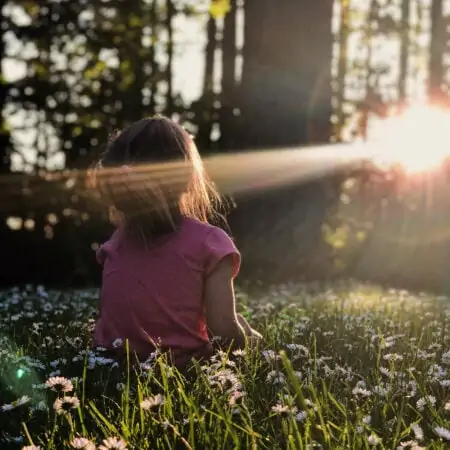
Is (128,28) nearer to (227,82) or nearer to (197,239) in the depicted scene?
(227,82)

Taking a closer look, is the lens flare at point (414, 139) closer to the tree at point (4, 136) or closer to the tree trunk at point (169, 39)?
the tree trunk at point (169, 39)

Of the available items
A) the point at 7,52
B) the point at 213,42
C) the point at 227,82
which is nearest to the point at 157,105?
the point at 227,82

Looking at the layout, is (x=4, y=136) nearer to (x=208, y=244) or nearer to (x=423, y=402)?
(x=208, y=244)

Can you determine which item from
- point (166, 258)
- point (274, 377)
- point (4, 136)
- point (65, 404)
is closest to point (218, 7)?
point (4, 136)

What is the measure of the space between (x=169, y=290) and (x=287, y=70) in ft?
29.6

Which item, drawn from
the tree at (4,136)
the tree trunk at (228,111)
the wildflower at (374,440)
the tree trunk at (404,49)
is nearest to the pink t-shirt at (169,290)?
the wildflower at (374,440)

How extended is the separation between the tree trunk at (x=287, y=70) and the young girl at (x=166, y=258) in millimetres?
8803

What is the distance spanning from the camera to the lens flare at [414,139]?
67.0 feet

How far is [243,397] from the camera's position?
284 centimetres

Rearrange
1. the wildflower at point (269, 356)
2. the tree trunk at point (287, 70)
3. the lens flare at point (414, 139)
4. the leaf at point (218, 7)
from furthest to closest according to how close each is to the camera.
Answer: the lens flare at point (414, 139), the leaf at point (218, 7), the tree trunk at point (287, 70), the wildflower at point (269, 356)

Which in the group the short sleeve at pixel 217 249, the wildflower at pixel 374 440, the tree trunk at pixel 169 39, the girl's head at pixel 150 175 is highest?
the tree trunk at pixel 169 39

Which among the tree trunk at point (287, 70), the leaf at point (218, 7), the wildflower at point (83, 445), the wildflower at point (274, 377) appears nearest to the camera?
the wildflower at point (83, 445)

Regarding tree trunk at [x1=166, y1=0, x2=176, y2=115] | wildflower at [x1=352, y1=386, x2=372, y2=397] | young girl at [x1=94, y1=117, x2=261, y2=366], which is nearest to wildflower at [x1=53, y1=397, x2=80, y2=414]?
wildflower at [x1=352, y1=386, x2=372, y2=397]

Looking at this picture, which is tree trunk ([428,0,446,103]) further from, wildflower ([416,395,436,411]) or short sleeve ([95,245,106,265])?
wildflower ([416,395,436,411])
